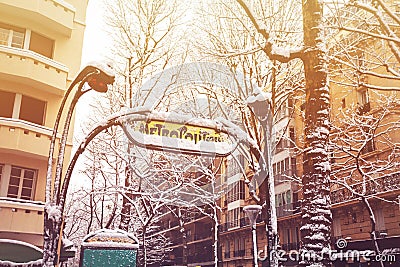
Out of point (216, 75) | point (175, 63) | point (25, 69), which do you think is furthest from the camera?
point (175, 63)

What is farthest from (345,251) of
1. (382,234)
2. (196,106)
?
(196,106)

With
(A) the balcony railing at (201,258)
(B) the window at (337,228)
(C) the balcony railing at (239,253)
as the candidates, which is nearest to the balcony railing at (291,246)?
(B) the window at (337,228)

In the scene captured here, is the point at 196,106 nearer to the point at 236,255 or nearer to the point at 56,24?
the point at 56,24

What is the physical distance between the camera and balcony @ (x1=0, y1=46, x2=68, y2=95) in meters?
14.1

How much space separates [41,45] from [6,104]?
9.78 feet

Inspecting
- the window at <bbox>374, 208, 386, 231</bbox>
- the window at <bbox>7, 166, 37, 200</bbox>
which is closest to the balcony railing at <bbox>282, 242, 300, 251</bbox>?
the window at <bbox>374, 208, 386, 231</bbox>

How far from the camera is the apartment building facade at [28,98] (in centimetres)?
1355

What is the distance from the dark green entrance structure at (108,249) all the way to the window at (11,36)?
32.9 ft

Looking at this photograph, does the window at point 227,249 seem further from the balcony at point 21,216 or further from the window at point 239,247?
the balcony at point 21,216

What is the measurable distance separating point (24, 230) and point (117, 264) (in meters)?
6.88

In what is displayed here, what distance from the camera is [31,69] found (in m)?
14.5

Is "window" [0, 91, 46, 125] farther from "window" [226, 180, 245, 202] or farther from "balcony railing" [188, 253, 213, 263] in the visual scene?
"balcony railing" [188, 253, 213, 263]

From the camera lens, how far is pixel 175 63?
19.9m

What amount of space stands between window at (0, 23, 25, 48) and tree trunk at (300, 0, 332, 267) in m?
12.3
